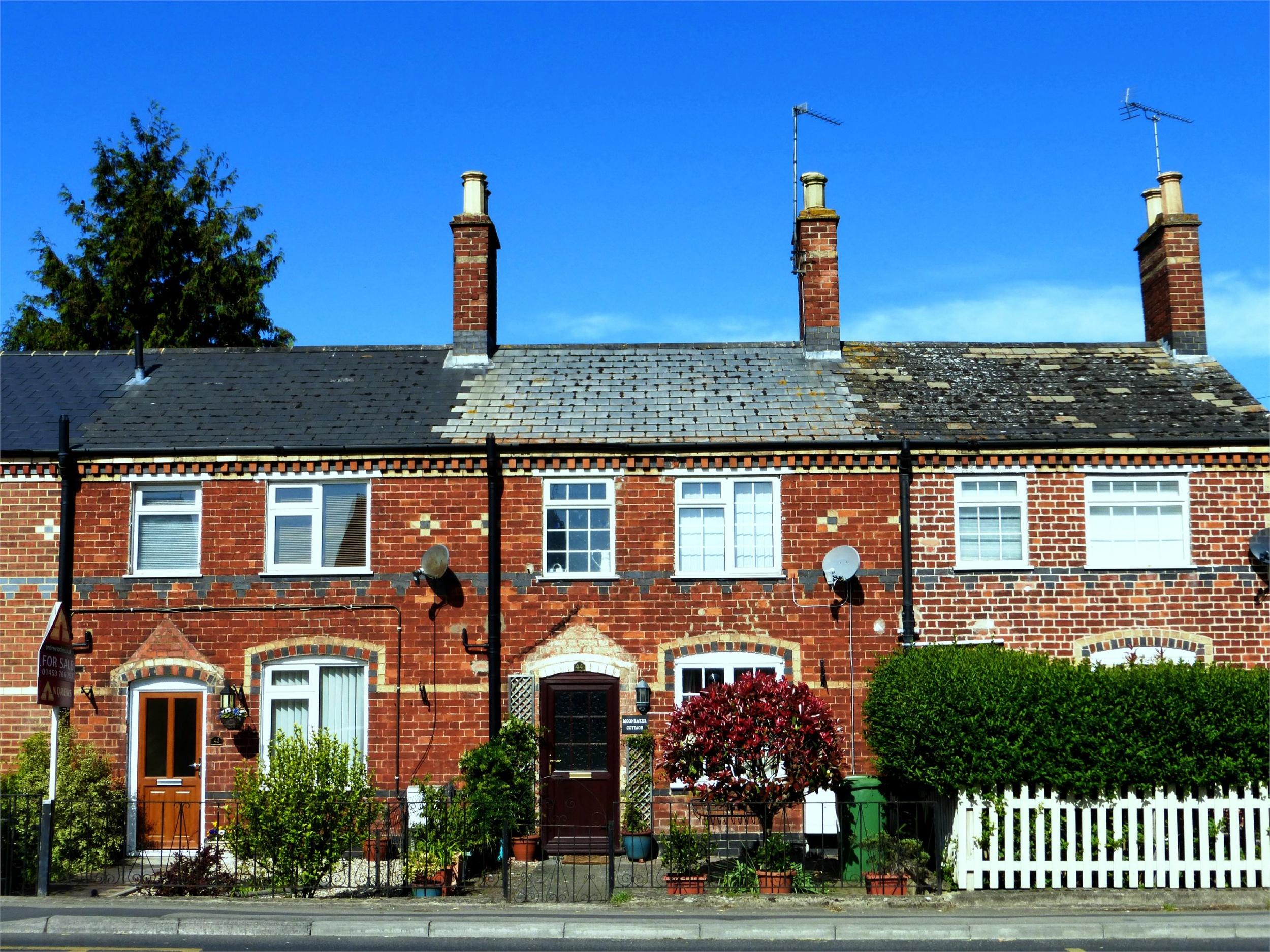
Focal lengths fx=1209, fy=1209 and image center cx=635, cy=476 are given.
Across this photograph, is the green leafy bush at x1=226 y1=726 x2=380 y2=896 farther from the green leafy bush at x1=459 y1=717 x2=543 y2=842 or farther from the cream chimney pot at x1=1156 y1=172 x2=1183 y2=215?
the cream chimney pot at x1=1156 y1=172 x2=1183 y2=215

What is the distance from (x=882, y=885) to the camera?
13898mm

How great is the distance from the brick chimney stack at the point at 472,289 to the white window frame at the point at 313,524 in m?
3.59

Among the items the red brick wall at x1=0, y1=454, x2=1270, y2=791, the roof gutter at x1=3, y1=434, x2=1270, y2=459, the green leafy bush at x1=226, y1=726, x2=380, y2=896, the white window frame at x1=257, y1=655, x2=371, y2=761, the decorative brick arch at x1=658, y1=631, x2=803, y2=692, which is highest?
the roof gutter at x1=3, y1=434, x2=1270, y2=459

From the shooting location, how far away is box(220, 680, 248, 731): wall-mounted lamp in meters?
17.0

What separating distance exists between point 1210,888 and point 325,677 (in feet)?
38.7

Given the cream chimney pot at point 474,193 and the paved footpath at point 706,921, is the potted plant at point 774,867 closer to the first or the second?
the paved footpath at point 706,921

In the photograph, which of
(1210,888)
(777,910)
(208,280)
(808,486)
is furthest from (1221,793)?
(208,280)

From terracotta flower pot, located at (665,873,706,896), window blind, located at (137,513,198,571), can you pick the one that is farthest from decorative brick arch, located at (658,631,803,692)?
window blind, located at (137,513,198,571)

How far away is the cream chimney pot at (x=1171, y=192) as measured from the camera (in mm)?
20953

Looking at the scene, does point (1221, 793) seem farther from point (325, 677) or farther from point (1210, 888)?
point (325, 677)

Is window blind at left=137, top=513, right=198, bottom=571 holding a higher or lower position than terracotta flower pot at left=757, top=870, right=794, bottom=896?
higher

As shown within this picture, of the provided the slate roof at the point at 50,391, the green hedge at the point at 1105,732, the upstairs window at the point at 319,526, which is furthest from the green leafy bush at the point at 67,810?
the green hedge at the point at 1105,732

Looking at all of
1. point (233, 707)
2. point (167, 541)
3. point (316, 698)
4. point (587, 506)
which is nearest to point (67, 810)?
point (233, 707)

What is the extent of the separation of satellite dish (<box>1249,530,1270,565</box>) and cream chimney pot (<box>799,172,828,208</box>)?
28.7 feet
